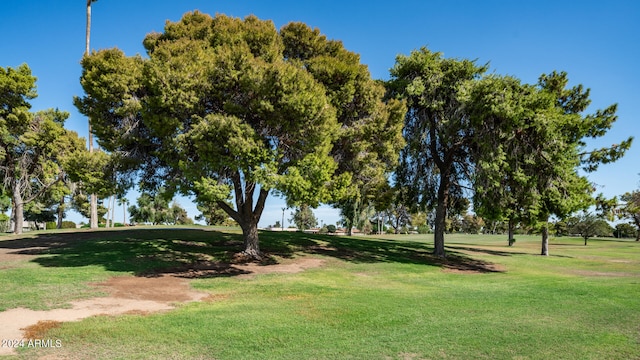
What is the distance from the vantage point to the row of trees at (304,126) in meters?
15.4

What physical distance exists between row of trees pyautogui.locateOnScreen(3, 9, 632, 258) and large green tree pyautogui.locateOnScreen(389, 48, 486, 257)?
9 centimetres

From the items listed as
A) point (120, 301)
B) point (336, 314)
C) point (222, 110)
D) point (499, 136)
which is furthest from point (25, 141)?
point (499, 136)

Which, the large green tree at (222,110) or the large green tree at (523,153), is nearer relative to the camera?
the large green tree at (222,110)

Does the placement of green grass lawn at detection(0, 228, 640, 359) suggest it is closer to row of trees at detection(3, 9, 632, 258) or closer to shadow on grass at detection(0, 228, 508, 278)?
shadow on grass at detection(0, 228, 508, 278)

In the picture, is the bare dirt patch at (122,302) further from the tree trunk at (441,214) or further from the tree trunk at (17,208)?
the tree trunk at (17,208)

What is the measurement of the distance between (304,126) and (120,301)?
30.0 feet

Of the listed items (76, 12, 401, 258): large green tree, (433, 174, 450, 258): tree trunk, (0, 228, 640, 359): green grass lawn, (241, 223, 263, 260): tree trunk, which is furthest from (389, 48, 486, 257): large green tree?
(241, 223, 263, 260): tree trunk

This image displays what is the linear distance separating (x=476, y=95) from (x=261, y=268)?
1461 centimetres

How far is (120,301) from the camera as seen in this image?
35.7 ft

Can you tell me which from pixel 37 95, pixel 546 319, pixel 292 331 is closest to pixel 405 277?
pixel 546 319

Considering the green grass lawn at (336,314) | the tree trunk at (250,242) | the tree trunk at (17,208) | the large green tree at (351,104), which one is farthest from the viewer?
the tree trunk at (17,208)

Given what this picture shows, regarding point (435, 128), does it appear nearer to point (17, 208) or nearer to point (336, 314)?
point (336, 314)

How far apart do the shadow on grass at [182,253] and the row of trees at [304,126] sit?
2.56m

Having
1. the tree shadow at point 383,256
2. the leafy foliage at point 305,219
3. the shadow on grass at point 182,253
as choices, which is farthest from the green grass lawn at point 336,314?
the leafy foliage at point 305,219
